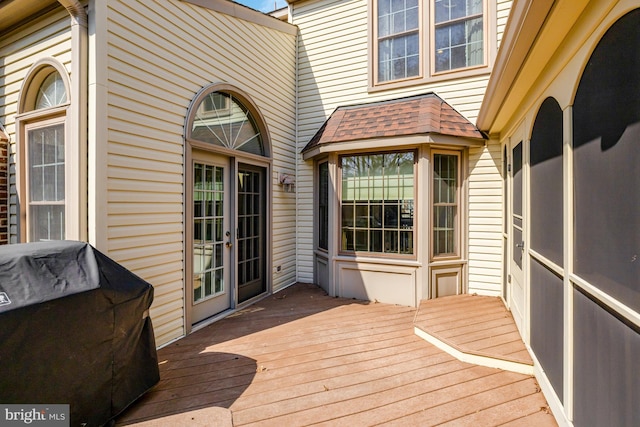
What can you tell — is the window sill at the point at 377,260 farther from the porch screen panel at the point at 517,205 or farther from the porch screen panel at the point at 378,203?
the porch screen panel at the point at 517,205

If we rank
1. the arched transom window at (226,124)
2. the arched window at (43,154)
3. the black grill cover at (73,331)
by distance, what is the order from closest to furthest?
the black grill cover at (73,331), the arched window at (43,154), the arched transom window at (226,124)

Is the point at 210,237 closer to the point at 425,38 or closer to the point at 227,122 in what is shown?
the point at 227,122

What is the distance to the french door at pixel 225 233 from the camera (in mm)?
3643

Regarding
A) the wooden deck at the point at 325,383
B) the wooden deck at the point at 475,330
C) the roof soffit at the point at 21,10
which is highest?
the roof soffit at the point at 21,10

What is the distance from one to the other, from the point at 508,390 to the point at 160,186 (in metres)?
3.49

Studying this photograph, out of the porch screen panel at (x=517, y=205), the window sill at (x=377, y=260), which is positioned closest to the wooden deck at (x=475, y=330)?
the window sill at (x=377, y=260)

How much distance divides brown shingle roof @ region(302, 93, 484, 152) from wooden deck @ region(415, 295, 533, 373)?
87.4 inches

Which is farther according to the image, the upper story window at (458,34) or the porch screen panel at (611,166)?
the upper story window at (458,34)

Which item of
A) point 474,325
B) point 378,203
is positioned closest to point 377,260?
point 378,203

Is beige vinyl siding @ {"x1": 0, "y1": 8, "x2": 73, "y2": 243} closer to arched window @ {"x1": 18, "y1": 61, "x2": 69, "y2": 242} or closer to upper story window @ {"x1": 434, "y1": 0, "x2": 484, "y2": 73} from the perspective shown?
arched window @ {"x1": 18, "y1": 61, "x2": 69, "y2": 242}

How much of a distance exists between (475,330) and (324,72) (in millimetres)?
4539

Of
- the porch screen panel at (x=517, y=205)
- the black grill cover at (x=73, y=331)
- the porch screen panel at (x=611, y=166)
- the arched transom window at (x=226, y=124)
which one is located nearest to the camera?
the porch screen panel at (x=611, y=166)

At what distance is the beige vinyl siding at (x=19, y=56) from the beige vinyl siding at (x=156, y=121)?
0.50 m

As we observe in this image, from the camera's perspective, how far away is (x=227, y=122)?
4.11 m
